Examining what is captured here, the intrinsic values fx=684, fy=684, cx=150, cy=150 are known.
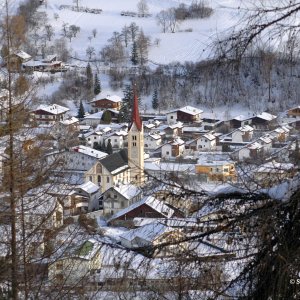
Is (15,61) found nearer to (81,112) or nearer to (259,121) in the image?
(259,121)

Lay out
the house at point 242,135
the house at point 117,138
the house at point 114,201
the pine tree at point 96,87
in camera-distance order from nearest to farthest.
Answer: the house at point 114,201
the house at point 242,135
the house at point 117,138
the pine tree at point 96,87

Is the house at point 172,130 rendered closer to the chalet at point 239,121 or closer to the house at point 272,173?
the chalet at point 239,121

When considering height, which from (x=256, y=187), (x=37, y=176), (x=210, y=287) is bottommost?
(x=37, y=176)

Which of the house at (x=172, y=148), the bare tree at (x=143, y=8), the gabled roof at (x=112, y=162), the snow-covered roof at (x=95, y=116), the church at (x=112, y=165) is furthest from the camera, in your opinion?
the bare tree at (x=143, y=8)

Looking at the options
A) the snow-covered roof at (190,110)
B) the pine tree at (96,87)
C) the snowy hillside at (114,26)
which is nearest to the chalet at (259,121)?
the snow-covered roof at (190,110)

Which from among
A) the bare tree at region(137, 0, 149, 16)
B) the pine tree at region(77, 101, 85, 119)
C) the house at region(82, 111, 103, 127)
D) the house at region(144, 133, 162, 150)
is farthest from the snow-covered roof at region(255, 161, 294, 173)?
the bare tree at region(137, 0, 149, 16)

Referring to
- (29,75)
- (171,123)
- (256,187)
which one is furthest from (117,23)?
(256,187)

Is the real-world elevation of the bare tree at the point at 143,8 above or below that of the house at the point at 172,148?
above

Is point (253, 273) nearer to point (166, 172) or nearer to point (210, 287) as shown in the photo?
point (210, 287)
